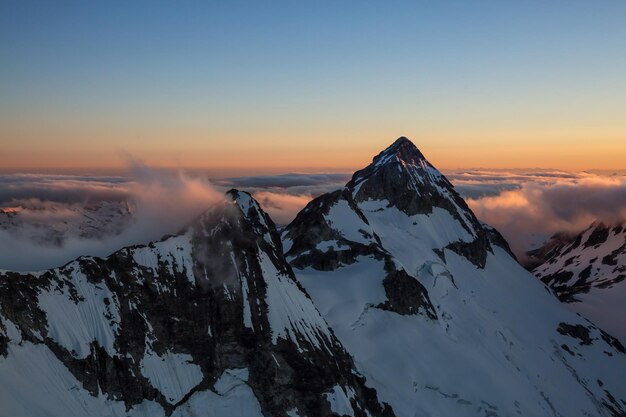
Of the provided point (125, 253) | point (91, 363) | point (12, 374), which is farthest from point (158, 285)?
point (12, 374)

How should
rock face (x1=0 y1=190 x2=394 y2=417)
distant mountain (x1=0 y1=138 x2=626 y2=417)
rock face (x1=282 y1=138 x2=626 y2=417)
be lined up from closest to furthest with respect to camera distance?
1. rock face (x1=0 y1=190 x2=394 y2=417)
2. distant mountain (x1=0 y1=138 x2=626 y2=417)
3. rock face (x1=282 y1=138 x2=626 y2=417)

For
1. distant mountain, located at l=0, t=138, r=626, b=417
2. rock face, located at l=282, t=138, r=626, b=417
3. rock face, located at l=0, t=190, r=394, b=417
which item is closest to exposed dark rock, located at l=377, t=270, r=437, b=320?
rock face, located at l=282, t=138, r=626, b=417

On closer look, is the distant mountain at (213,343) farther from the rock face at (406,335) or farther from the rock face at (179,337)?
the rock face at (406,335)

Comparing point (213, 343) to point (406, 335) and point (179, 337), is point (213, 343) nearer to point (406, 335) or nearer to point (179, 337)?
point (179, 337)

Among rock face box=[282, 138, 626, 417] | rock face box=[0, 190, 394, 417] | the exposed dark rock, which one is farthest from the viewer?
the exposed dark rock

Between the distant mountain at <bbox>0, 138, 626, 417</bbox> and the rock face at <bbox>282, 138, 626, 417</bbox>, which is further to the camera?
the rock face at <bbox>282, 138, 626, 417</bbox>

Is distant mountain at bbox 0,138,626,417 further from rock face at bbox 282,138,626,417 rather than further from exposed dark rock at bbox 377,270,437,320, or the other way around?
exposed dark rock at bbox 377,270,437,320

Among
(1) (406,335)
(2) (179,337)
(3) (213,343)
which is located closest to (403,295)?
(1) (406,335)

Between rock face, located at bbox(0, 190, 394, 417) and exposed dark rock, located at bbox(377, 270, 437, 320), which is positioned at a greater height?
rock face, located at bbox(0, 190, 394, 417)

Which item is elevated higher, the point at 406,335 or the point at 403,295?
the point at 403,295
